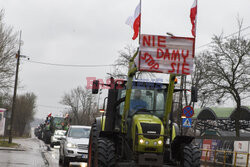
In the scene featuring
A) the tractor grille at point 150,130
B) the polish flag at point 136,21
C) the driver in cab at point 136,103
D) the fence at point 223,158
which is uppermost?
the polish flag at point 136,21

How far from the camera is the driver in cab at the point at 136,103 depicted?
10945 millimetres

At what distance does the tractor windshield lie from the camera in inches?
434

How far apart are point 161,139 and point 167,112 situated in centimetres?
89

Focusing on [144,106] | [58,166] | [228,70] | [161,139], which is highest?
[228,70]

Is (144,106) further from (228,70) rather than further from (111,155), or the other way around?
(228,70)

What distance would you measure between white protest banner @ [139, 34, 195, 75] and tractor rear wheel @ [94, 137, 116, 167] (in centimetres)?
185

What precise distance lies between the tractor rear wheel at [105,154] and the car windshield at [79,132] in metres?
9.93

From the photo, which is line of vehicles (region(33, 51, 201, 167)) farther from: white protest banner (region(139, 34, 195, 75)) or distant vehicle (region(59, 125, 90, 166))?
distant vehicle (region(59, 125, 90, 166))

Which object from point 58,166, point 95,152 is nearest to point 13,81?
point 58,166

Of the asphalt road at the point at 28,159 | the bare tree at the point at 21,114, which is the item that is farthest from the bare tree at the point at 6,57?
the bare tree at the point at 21,114

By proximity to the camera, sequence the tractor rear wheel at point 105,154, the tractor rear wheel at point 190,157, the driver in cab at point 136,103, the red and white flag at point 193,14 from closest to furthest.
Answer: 1. the tractor rear wheel at point 105,154
2. the tractor rear wheel at point 190,157
3. the red and white flag at point 193,14
4. the driver in cab at point 136,103

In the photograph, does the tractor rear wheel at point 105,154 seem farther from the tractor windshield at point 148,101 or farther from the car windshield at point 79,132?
the car windshield at point 79,132

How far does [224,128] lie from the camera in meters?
50.6

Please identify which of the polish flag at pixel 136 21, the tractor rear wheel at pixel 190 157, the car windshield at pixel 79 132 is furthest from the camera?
the car windshield at pixel 79 132
